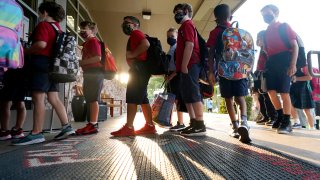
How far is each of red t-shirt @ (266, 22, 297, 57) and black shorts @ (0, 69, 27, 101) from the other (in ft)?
9.80

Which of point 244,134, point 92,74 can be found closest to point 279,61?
point 244,134

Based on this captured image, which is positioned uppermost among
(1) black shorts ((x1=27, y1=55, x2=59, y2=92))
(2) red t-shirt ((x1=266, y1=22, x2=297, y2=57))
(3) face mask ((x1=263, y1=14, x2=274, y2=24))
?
(3) face mask ((x1=263, y1=14, x2=274, y2=24))

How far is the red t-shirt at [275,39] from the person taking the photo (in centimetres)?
341

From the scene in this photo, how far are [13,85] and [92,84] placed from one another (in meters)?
0.87

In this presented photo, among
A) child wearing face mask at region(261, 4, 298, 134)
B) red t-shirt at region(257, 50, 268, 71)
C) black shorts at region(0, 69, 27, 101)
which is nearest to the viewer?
black shorts at region(0, 69, 27, 101)

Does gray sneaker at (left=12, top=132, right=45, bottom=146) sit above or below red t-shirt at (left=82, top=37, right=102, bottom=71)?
below

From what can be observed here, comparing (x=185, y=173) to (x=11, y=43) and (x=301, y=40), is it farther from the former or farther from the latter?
(x=301, y=40)

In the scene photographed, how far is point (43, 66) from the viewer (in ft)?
9.22

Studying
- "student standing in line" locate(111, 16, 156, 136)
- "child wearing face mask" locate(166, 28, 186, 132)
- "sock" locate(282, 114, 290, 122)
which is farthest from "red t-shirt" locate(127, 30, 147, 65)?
"sock" locate(282, 114, 290, 122)

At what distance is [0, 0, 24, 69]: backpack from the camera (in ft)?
4.28

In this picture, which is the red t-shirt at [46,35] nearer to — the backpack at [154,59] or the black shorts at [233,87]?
the backpack at [154,59]

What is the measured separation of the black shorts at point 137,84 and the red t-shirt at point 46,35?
A: 902 millimetres

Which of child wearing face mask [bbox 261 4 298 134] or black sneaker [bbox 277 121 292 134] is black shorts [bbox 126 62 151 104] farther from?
black sneaker [bbox 277 121 292 134]

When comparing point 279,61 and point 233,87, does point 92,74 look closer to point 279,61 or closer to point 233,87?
point 233,87
